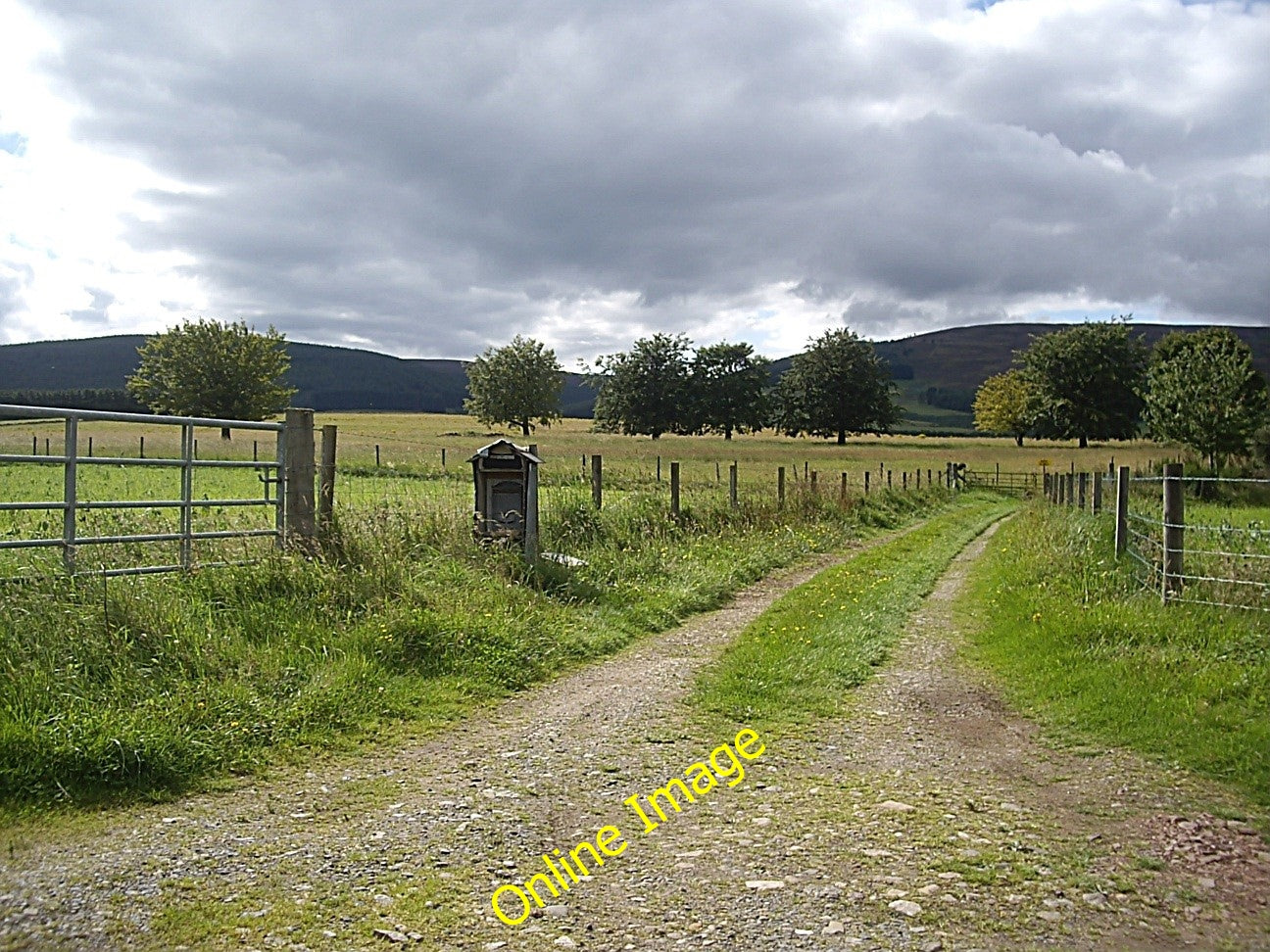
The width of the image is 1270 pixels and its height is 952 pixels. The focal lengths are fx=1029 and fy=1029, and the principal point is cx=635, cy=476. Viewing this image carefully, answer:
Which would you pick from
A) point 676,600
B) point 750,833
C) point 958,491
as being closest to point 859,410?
point 958,491

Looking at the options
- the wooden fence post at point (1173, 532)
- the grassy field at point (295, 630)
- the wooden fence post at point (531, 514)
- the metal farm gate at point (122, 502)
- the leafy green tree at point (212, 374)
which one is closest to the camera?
the grassy field at point (295, 630)

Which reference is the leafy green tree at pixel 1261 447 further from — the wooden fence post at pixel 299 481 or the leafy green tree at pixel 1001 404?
the wooden fence post at pixel 299 481

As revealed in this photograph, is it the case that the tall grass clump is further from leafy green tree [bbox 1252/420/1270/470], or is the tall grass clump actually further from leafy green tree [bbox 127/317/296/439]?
leafy green tree [bbox 127/317/296/439]

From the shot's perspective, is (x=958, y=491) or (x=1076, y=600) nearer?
(x=1076, y=600)

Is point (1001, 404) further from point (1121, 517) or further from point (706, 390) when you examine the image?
point (1121, 517)

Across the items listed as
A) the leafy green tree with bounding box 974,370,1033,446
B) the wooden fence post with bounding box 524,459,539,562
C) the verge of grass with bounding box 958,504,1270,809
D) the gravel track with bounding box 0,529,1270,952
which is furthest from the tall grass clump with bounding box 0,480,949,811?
the leafy green tree with bounding box 974,370,1033,446

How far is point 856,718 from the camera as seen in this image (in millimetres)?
7242

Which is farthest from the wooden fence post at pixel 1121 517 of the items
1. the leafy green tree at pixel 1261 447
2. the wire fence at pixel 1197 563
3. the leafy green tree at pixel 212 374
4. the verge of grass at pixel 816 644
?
the leafy green tree at pixel 212 374

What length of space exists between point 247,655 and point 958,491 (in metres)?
40.9

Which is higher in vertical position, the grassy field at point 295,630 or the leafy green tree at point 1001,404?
the leafy green tree at point 1001,404

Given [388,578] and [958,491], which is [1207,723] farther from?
[958,491]

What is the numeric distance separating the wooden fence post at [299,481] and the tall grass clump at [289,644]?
379 millimetres

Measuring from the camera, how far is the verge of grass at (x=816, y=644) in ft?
24.9

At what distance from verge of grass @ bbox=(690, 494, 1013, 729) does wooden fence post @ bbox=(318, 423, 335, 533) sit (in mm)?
4430
